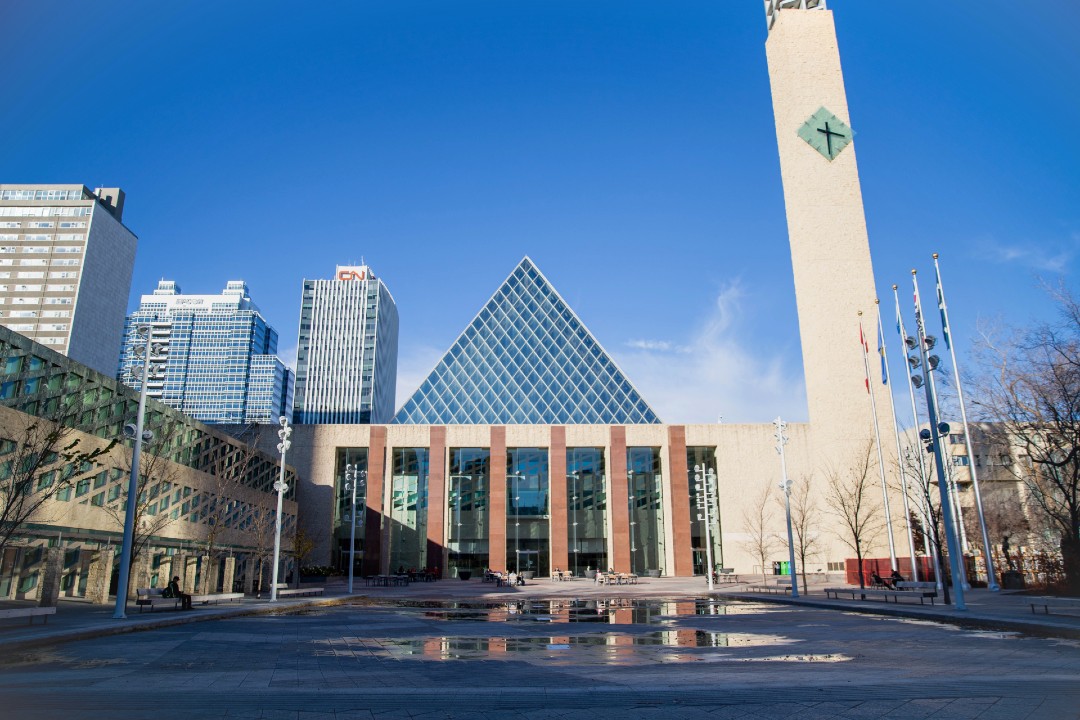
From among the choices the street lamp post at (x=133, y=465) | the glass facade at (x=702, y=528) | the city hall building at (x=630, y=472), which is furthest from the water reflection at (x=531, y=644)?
the glass facade at (x=702, y=528)

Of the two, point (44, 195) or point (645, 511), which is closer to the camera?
point (645, 511)

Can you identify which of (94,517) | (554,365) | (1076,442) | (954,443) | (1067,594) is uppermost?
(554,365)

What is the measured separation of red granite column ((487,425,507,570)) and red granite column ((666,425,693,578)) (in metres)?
12.7

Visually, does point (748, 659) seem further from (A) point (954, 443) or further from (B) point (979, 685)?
(A) point (954, 443)

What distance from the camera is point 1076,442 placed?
868 inches

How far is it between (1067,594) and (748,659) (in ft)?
66.8

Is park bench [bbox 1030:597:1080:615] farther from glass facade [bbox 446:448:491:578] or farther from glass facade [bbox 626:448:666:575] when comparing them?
glass facade [bbox 446:448:491:578]

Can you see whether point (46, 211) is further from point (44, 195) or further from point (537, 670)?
point (537, 670)

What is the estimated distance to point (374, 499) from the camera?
171ft

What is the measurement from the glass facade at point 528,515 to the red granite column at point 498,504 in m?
1.06

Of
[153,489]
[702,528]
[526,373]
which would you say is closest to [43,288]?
[526,373]

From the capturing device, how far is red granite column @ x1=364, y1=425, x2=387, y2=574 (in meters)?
50.6

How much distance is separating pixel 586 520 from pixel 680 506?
7.27 metres

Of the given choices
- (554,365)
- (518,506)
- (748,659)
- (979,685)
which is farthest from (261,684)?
(554,365)
